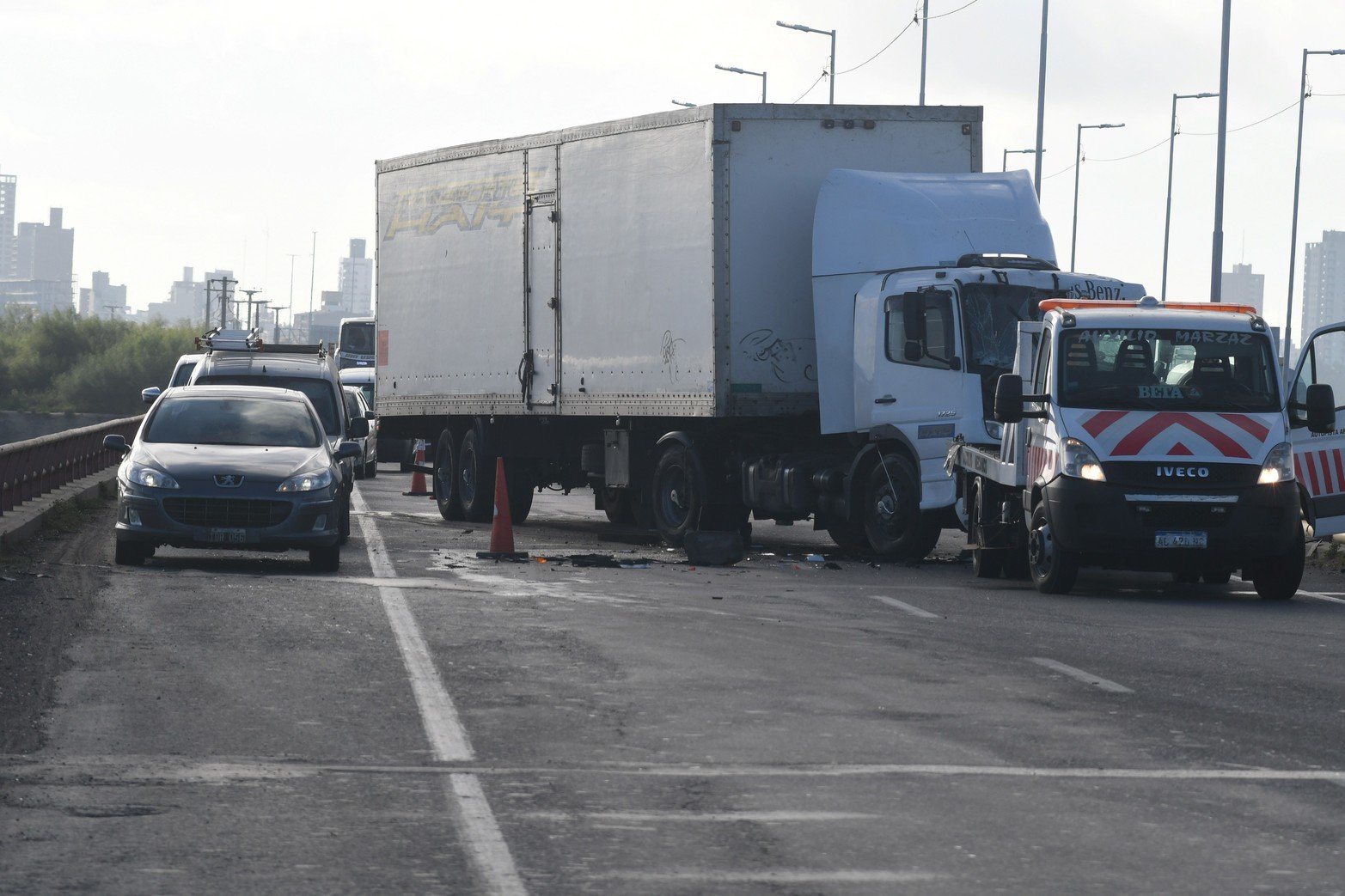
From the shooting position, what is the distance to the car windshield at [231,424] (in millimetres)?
18094

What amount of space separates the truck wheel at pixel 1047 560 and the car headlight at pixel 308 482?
5.57 meters

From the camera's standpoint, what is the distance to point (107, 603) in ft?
45.8

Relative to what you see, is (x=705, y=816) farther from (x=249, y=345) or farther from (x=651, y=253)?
(x=249, y=345)

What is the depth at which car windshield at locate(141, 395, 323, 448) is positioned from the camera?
1809cm

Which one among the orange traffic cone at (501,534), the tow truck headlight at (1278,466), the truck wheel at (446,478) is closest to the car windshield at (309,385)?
the truck wheel at (446,478)

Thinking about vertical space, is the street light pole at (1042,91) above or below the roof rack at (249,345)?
above

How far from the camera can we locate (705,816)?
721 cm

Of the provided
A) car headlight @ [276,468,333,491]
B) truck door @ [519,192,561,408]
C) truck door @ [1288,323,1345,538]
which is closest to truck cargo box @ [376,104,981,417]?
truck door @ [519,192,561,408]

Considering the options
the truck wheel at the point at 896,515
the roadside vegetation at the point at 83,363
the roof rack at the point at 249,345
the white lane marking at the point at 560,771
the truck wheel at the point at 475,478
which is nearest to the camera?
the white lane marking at the point at 560,771

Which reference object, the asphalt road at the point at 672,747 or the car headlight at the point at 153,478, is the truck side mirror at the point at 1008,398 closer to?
the asphalt road at the point at 672,747

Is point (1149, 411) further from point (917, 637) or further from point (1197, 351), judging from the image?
point (917, 637)

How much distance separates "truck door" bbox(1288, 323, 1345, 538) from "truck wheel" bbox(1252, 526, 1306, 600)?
1929mm

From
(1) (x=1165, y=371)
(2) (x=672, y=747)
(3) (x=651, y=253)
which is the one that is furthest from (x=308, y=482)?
(2) (x=672, y=747)

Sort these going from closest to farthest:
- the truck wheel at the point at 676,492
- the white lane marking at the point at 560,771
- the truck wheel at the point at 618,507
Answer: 1. the white lane marking at the point at 560,771
2. the truck wheel at the point at 676,492
3. the truck wheel at the point at 618,507
